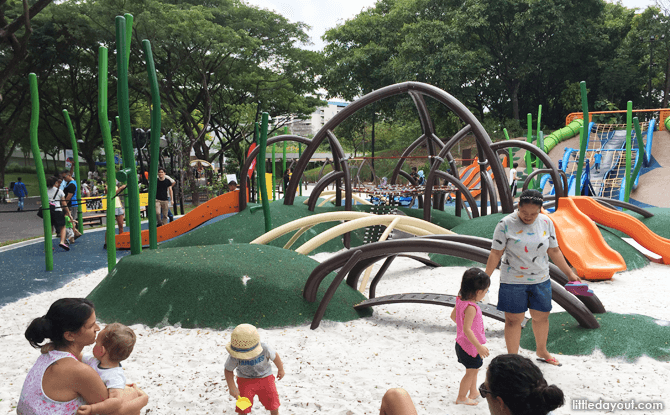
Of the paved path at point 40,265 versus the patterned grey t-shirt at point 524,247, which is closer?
the patterned grey t-shirt at point 524,247

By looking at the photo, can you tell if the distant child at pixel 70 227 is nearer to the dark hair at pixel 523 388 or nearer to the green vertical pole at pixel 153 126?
the green vertical pole at pixel 153 126

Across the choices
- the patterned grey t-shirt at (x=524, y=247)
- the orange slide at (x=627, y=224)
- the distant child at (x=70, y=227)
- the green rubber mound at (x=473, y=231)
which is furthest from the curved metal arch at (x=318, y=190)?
the patterned grey t-shirt at (x=524, y=247)

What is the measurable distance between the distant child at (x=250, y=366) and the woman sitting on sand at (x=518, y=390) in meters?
1.39

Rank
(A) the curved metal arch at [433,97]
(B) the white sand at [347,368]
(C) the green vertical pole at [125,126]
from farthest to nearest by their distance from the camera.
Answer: (A) the curved metal arch at [433,97], (C) the green vertical pole at [125,126], (B) the white sand at [347,368]

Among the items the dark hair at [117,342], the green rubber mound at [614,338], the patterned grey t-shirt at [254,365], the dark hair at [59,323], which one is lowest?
the green rubber mound at [614,338]

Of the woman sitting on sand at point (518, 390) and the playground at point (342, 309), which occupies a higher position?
the woman sitting on sand at point (518, 390)

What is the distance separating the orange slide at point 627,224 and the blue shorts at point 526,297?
5.51 m

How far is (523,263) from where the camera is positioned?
11.1 ft

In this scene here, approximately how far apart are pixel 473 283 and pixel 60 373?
2.28 meters

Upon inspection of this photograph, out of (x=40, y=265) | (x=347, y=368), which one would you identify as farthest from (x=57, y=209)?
(x=347, y=368)

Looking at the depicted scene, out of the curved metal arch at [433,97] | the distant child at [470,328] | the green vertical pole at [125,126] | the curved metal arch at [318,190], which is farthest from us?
the curved metal arch at [318,190]

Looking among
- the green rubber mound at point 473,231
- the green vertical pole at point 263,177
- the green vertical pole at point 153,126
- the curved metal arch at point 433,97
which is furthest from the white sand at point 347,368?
the green vertical pole at point 263,177

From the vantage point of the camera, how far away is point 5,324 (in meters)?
5.09

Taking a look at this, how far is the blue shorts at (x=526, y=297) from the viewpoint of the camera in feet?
11.2
